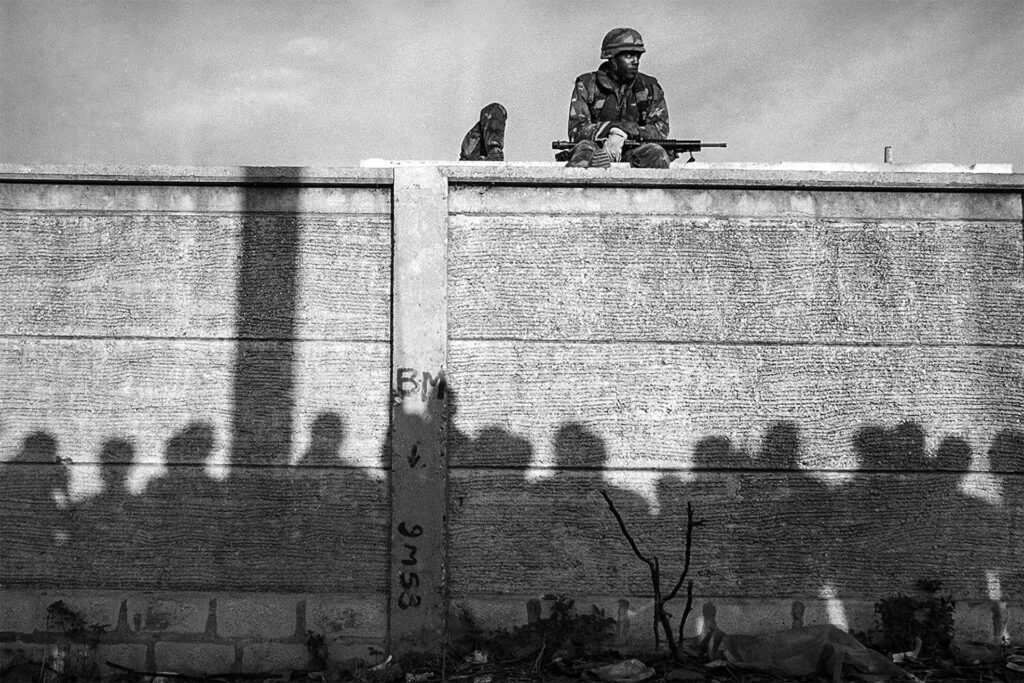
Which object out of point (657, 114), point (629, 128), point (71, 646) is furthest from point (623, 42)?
point (71, 646)

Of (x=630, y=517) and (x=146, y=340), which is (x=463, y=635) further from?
(x=146, y=340)

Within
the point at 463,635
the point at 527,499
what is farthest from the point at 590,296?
the point at 463,635

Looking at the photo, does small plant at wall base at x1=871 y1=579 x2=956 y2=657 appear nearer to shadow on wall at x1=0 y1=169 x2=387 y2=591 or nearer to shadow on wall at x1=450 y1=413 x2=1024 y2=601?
shadow on wall at x1=450 y1=413 x2=1024 y2=601

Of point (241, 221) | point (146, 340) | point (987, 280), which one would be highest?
point (241, 221)

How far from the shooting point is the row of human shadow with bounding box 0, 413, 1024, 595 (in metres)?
3.77

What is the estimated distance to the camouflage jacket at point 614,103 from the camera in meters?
6.24

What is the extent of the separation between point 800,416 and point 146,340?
2894mm

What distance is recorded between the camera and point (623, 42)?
6.20m

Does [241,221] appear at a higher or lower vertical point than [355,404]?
higher

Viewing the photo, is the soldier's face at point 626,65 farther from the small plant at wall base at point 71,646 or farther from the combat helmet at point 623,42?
the small plant at wall base at point 71,646

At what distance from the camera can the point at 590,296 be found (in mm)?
3859

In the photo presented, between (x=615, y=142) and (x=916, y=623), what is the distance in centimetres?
341

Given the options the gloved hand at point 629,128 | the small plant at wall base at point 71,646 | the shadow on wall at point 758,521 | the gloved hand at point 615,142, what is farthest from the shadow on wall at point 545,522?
the gloved hand at point 629,128

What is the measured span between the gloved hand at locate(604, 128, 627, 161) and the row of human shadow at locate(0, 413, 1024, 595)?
101 inches
